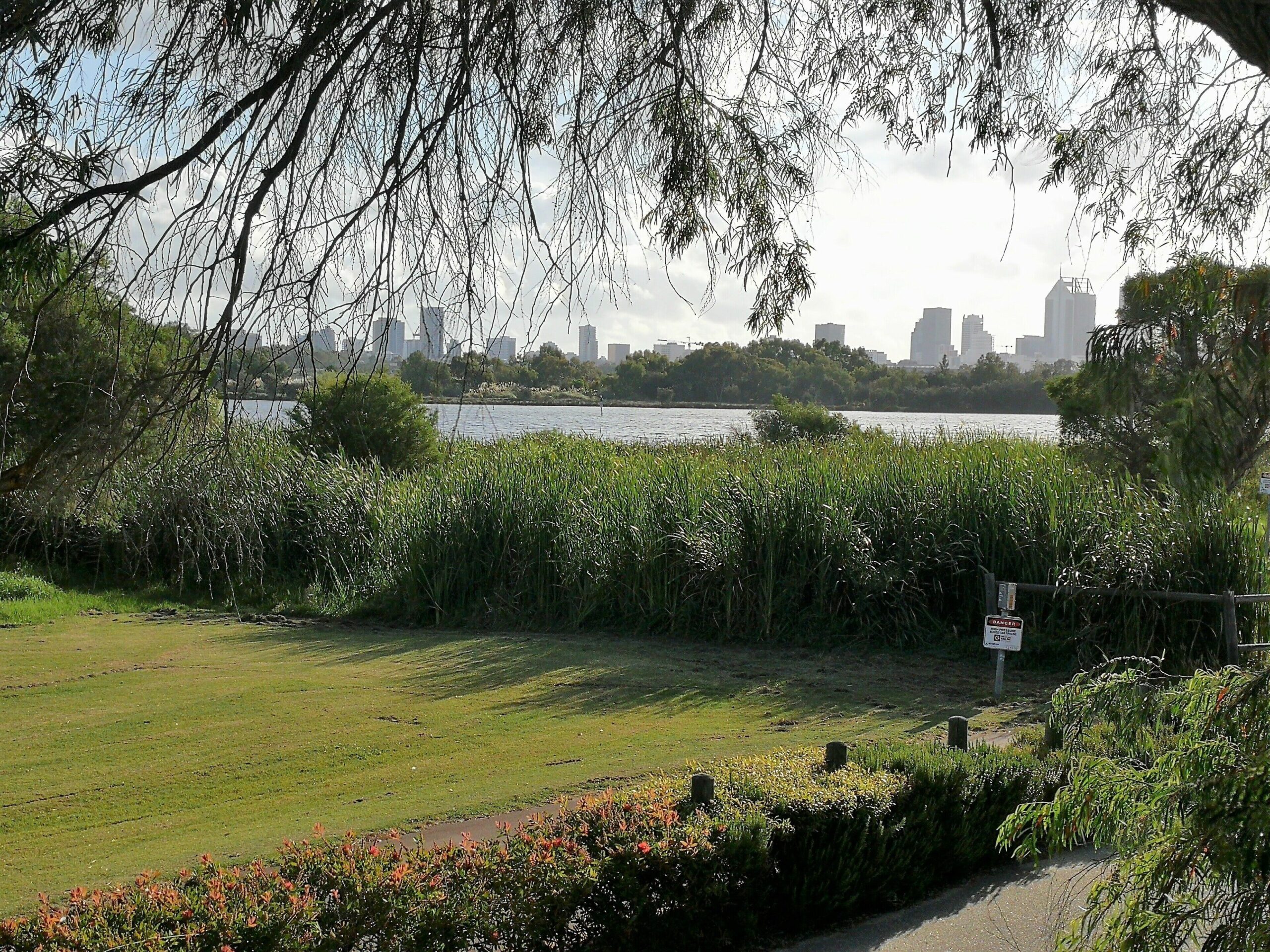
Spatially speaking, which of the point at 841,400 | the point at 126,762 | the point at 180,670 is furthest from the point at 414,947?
the point at 841,400

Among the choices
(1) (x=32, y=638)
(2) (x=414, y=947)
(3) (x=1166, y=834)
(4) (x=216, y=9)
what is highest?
(4) (x=216, y=9)

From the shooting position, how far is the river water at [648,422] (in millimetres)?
4246

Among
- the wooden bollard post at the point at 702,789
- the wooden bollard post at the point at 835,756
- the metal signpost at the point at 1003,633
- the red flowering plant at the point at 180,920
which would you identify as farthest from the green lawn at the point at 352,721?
the red flowering plant at the point at 180,920

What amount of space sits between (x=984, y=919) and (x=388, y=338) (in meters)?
3.55

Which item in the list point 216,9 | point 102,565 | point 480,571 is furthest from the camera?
point 102,565

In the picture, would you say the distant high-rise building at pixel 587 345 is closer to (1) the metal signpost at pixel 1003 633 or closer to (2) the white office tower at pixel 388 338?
(2) the white office tower at pixel 388 338

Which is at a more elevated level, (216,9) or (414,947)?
(216,9)

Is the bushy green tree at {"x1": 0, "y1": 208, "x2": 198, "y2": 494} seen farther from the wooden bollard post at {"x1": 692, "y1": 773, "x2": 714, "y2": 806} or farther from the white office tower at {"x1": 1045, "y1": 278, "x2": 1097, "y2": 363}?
the white office tower at {"x1": 1045, "y1": 278, "x2": 1097, "y2": 363}

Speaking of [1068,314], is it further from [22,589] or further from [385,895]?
[22,589]

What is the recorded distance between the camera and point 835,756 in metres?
5.73

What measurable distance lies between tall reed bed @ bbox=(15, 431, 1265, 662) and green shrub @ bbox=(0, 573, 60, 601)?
3.48ft

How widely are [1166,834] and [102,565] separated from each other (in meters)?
18.1

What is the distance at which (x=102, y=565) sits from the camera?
17.8 m

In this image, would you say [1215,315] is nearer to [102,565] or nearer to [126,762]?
[126,762]
